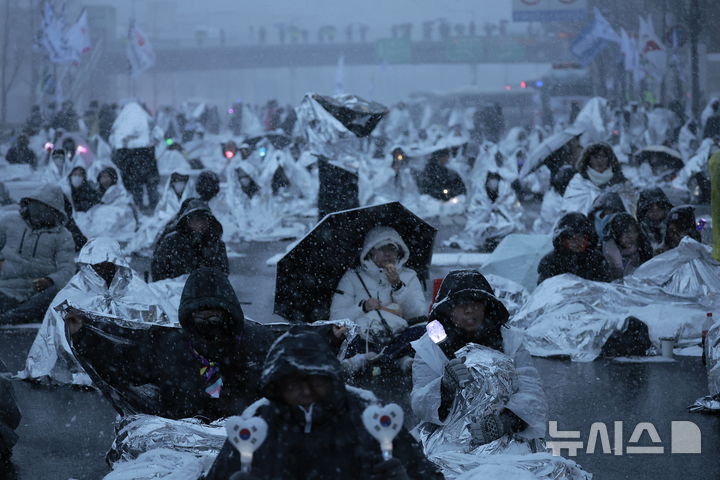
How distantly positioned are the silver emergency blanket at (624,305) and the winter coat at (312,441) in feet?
17.7

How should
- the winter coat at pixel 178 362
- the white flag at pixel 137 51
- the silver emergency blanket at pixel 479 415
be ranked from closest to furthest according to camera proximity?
1. the silver emergency blanket at pixel 479 415
2. the winter coat at pixel 178 362
3. the white flag at pixel 137 51

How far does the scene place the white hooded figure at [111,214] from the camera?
1641 centimetres

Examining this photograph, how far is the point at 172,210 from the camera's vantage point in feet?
52.2

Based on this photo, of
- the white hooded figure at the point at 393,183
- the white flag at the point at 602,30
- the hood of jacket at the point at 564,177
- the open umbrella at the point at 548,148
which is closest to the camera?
the hood of jacket at the point at 564,177

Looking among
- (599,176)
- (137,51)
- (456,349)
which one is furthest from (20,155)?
(456,349)

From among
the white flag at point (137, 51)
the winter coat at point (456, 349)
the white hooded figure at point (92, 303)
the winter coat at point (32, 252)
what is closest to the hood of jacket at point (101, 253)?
the white hooded figure at point (92, 303)

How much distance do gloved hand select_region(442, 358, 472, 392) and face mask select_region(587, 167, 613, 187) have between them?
7658mm

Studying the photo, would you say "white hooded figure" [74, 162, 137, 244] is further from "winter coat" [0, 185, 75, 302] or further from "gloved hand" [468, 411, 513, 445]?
"gloved hand" [468, 411, 513, 445]

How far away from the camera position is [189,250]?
9273 millimetres

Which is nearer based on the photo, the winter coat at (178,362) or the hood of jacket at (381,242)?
the winter coat at (178,362)

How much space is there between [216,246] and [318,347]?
18.6 ft

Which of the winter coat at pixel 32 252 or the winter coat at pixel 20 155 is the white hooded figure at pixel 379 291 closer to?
the winter coat at pixel 32 252

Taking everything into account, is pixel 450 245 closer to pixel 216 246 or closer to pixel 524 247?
pixel 524 247

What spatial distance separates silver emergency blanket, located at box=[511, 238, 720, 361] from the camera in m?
8.98
